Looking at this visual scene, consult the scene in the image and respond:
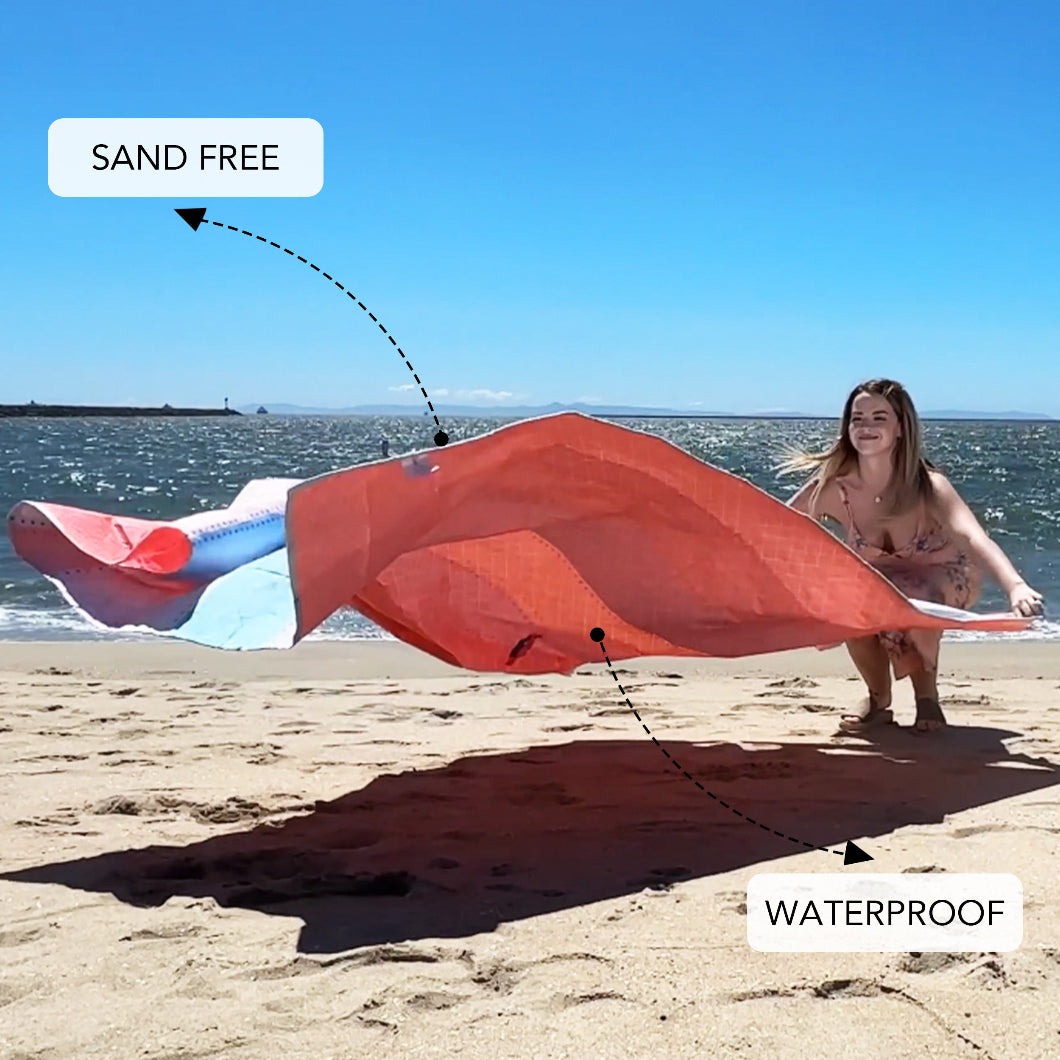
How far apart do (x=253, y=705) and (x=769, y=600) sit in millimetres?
2568

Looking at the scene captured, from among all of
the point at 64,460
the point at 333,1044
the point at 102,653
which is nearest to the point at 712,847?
the point at 333,1044

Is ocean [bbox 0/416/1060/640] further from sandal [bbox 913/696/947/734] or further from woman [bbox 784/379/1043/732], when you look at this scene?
sandal [bbox 913/696/947/734]

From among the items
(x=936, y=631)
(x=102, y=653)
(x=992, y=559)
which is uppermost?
(x=992, y=559)

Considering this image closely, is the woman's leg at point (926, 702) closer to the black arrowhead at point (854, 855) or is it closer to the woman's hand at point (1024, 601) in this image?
the woman's hand at point (1024, 601)

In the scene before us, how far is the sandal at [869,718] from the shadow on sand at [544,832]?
193mm

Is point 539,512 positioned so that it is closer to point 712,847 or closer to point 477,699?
point 712,847

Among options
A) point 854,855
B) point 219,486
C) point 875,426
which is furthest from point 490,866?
point 219,486

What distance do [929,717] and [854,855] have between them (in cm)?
153

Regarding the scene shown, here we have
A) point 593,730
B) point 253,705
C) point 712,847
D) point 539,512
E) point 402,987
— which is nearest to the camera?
point 402,987

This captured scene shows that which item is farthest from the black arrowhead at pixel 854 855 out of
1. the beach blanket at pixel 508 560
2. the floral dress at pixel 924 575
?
the floral dress at pixel 924 575

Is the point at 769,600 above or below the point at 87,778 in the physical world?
above

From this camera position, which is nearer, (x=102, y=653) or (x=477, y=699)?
(x=477, y=699)

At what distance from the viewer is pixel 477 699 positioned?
5.73 m

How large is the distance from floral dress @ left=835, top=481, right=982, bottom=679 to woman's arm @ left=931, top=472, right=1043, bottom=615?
7cm
